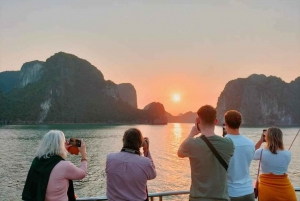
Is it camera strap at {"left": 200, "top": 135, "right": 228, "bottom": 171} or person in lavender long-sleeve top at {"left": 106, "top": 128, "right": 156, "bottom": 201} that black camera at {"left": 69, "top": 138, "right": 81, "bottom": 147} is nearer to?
person in lavender long-sleeve top at {"left": 106, "top": 128, "right": 156, "bottom": 201}

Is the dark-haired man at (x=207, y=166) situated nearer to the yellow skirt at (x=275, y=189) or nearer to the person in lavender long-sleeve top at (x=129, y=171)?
the person in lavender long-sleeve top at (x=129, y=171)

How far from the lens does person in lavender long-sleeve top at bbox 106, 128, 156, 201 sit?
3.07m

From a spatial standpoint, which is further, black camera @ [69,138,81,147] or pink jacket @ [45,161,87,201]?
black camera @ [69,138,81,147]

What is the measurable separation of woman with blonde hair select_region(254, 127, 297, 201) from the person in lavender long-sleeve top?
1.54 metres

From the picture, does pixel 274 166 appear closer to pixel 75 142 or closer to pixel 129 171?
pixel 129 171

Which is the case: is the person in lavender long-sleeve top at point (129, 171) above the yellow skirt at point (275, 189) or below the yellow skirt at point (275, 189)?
above

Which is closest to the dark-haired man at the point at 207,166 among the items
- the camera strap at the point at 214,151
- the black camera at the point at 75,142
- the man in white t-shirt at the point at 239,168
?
the camera strap at the point at 214,151

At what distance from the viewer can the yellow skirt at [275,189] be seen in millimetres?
3691

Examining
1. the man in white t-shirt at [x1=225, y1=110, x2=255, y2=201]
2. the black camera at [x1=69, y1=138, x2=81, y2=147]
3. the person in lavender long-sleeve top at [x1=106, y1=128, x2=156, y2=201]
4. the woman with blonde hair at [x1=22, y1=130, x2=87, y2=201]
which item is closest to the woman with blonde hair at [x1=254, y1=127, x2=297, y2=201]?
the man in white t-shirt at [x1=225, y1=110, x2=255, y2=201]

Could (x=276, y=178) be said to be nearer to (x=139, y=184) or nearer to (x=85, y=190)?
(x=139, y=184)

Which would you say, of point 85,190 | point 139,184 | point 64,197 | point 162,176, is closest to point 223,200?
point 139,184

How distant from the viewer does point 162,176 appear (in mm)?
26391

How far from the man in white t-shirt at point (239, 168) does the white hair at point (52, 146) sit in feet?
6.16

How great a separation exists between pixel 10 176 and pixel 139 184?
26.2m
